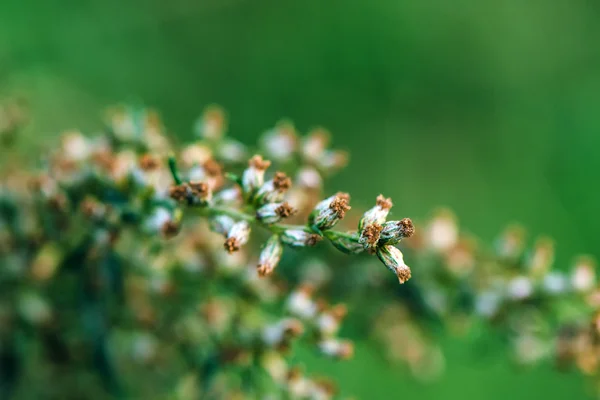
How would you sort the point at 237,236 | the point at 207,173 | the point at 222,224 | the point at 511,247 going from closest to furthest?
the point at 237,236
the point at 222,224
the point at 207,173
the point at 511,247

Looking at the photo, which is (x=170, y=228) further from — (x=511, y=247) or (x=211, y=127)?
(x=511, y=247)

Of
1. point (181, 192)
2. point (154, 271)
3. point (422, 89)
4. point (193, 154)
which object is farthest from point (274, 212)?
point (422, 89)

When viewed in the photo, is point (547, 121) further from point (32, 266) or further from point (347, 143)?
point (32, 266)

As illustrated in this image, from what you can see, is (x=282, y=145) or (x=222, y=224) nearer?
(x=222, y=224)

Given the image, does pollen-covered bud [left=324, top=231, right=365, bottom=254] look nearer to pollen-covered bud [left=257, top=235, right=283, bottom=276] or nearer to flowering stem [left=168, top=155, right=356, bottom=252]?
flowering stem [left=168, top=155, right=356, bottom=252]

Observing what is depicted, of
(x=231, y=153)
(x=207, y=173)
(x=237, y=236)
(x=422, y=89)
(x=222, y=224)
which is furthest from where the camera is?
(x=422, y=89)

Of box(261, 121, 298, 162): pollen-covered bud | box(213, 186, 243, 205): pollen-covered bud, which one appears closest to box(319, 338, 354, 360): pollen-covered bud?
box(213, 186, 243, 205): pollen-covered bud

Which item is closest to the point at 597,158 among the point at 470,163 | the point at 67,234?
the point at 470,163
